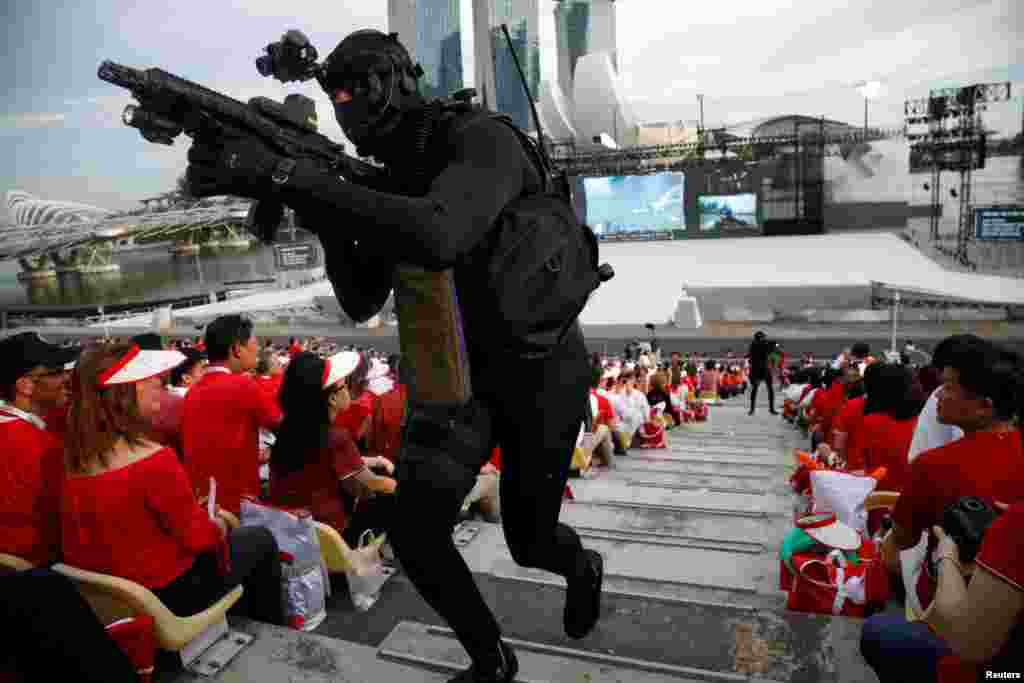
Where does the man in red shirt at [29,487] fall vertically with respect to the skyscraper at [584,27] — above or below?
below

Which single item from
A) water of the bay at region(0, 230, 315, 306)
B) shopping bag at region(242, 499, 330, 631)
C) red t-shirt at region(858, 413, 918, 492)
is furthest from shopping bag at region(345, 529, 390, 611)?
water of the bay at region(0, 230, 315, 306)

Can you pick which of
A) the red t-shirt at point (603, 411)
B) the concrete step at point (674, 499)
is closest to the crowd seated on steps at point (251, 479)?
the concrete step at point (674, 499)

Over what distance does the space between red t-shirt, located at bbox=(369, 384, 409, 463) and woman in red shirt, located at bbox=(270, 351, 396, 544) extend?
897 mm

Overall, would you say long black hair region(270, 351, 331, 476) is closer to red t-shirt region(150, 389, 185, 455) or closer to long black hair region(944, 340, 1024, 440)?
red t-shirt region(150, 389, 185, 455)

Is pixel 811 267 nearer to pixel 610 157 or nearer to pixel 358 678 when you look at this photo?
pixel 610 157

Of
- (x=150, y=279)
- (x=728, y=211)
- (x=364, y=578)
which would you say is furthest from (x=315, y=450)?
(x=150, y=279)

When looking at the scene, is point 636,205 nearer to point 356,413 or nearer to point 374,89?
point 356,413

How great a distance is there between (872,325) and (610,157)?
61.1 ft

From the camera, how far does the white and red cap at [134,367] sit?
2.00 m

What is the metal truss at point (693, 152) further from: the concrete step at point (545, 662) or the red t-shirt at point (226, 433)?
the concrete step at point (545, 662)

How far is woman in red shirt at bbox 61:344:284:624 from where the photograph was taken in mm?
1907

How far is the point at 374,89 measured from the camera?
157 centimetres

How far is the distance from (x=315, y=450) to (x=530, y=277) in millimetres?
1555

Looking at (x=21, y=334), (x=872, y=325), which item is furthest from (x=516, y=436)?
(x=872, y=325)
